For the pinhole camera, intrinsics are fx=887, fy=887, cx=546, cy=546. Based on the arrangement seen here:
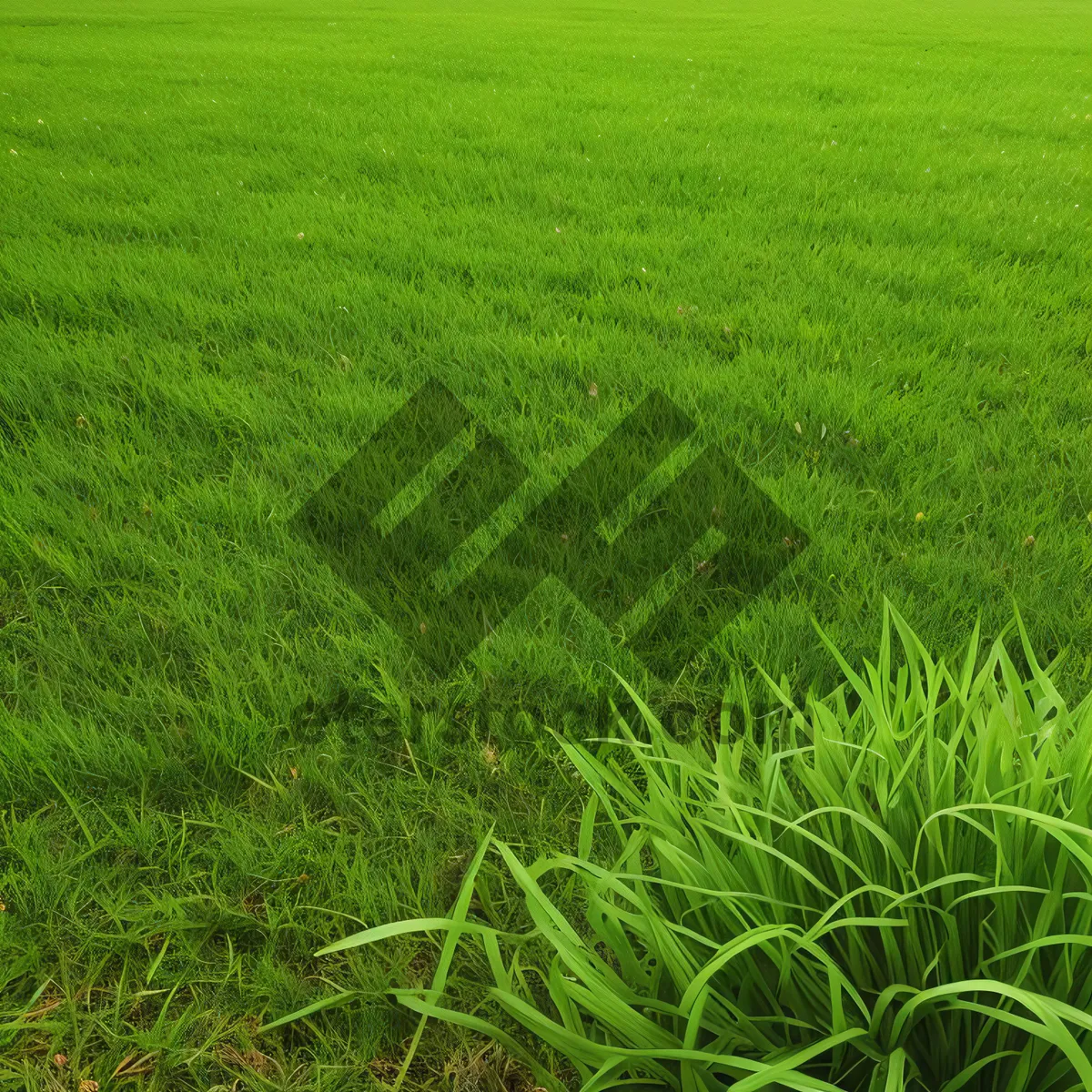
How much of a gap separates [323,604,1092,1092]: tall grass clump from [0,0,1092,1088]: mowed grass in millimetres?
468

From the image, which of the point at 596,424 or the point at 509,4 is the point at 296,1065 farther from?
the point at 509,4

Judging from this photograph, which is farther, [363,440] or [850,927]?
[363,440]

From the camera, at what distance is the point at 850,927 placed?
1181mm

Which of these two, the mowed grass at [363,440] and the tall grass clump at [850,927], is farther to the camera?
the mowed grass at [363,440]

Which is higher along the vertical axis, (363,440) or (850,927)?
(363,440)

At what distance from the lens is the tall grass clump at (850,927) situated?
1.11 meters

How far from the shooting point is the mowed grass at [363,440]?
171 cm

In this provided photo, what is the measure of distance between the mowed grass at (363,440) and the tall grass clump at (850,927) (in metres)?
0.47

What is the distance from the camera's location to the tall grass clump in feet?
3.65

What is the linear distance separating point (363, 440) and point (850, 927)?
2.42 meters

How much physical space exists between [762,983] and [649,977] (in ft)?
0.51

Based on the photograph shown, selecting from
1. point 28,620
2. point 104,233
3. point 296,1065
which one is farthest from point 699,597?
point 104,233

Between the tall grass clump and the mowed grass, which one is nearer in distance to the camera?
the tall grass clump

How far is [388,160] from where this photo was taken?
6.29 metres
